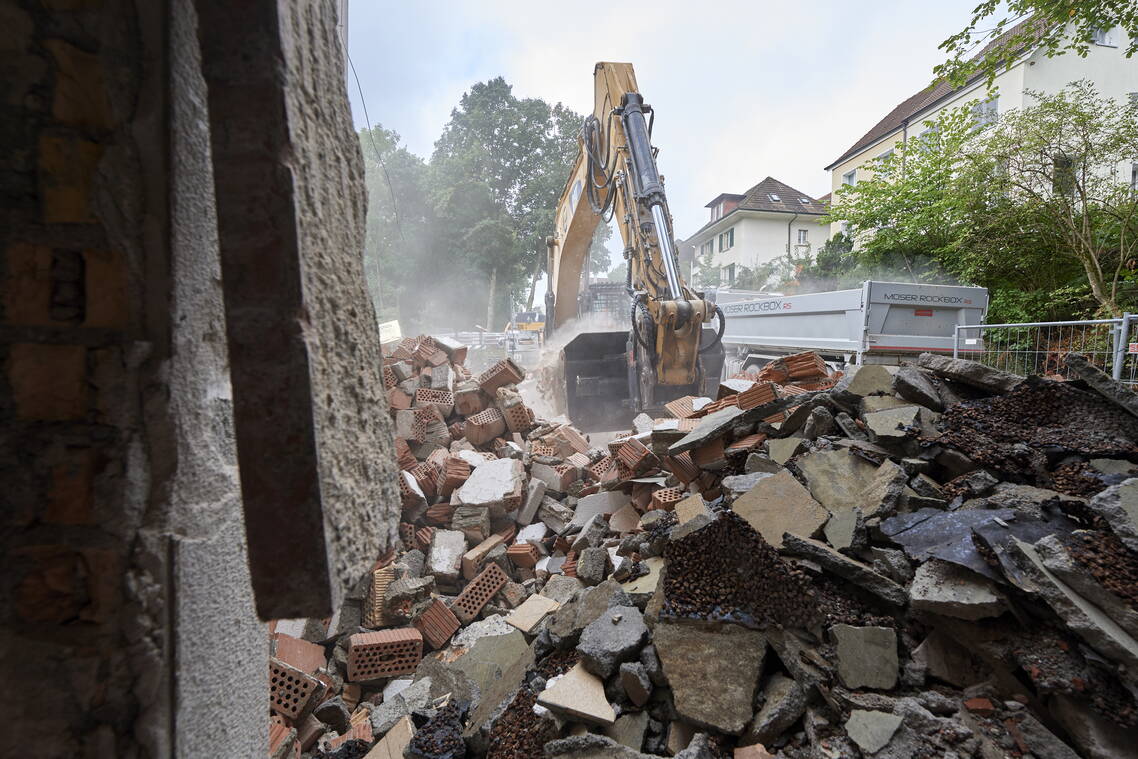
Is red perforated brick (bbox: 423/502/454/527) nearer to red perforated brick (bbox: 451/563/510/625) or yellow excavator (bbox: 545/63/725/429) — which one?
red perforated brick (bbox: 451/563/510/625)

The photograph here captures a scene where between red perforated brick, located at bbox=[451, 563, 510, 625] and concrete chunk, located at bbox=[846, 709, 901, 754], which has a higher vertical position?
concrete chunk, located at bbox=[846, 709, 901, 754]

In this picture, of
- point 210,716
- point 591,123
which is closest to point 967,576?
point 210,716

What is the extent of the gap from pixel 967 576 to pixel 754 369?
9.61 m

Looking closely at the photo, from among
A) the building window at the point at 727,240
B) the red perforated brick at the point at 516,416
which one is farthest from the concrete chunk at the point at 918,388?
the building window at the point at 727,240

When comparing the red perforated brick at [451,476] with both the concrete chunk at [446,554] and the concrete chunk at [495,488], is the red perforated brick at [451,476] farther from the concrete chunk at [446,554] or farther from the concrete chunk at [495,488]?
the concrete chunk at [446,554]

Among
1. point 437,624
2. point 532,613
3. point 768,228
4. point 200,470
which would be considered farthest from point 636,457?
point 768,228

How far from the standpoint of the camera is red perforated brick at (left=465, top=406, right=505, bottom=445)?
19.8 ft

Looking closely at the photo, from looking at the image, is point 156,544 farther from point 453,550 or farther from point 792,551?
point 453,550

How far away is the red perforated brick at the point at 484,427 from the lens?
6039 millimetres

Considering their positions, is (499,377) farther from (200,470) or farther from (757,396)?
(200,470)

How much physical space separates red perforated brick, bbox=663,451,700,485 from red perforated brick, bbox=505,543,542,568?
4.41 ft

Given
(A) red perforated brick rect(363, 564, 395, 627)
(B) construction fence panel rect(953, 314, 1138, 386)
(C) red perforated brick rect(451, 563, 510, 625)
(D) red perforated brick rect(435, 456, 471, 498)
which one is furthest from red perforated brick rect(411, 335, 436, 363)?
(B) construction fence panel rect(953, 314, 1138, 386)

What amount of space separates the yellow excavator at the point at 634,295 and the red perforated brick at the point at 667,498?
284 centimetres

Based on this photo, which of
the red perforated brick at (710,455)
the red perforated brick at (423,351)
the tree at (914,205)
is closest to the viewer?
the red perforated brick at (710,455)
